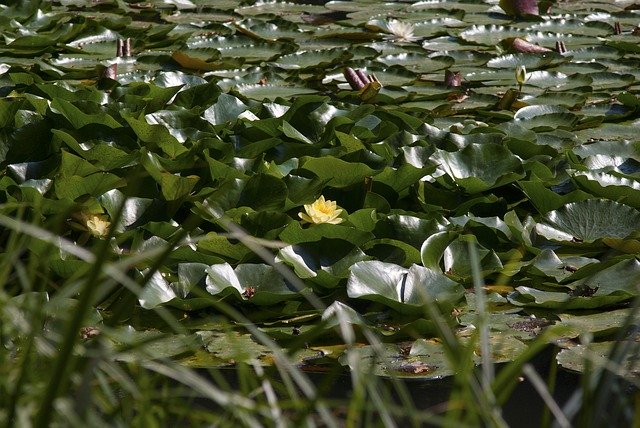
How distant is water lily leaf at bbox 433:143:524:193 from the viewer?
2605mm

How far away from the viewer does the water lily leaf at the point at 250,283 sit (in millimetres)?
1994

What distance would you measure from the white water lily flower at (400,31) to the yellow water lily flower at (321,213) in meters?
2.47

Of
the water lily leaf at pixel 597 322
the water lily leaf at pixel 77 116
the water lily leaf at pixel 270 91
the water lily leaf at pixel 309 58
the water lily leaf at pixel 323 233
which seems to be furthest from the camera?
the water lily leaf at pixel 309 58

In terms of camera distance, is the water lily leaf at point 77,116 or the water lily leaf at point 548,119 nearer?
the water lily leaf at point 77,116

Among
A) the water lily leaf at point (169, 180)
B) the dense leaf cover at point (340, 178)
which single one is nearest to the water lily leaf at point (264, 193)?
the dense leaf cover at point (340, 178)

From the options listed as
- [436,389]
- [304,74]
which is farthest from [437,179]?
[304,74]

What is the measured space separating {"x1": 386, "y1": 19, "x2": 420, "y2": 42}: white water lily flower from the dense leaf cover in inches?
23.0

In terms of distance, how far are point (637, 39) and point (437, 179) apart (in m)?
2.46

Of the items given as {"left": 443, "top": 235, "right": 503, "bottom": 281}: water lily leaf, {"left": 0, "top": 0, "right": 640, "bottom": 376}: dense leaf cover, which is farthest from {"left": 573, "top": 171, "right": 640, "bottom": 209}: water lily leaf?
{"left": 443, "top": 235, "right": 503, "bottom": 281}: water lily leaf

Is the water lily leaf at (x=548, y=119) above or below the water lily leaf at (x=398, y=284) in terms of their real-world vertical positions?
below

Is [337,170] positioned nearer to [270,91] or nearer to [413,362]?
[413,362]

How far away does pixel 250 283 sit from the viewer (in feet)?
6.76

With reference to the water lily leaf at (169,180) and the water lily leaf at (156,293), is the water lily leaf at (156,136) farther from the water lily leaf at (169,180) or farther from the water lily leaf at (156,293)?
the water lily leaf at (156,293)

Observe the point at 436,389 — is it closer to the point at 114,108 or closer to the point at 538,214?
the point at 538,214
